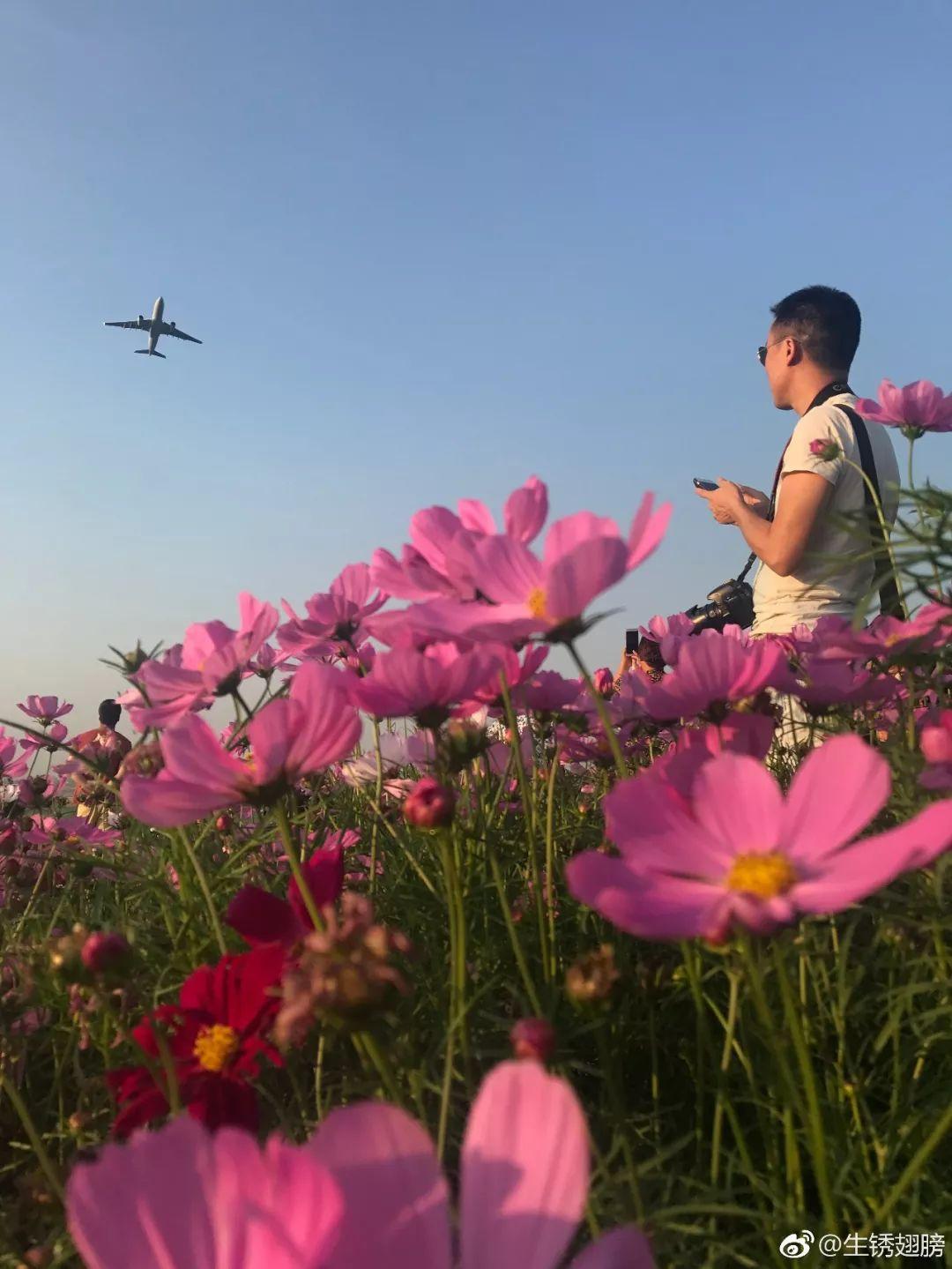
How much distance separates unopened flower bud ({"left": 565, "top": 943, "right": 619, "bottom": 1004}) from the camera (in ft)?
1.51

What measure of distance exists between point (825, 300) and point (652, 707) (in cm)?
189

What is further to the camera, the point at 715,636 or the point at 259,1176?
the point at 715,636

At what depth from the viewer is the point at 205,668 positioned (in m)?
Result: 0.72

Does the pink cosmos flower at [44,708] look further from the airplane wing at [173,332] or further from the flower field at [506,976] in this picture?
the airplane wing at [173,332]

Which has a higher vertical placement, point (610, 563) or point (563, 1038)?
point (610, 563)

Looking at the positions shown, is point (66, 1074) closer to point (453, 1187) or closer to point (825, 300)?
point (453, 1187)

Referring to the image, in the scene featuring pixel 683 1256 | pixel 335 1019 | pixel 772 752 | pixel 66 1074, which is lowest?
pixel 66 1074

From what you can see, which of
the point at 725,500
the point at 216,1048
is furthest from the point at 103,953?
the point at 725,500

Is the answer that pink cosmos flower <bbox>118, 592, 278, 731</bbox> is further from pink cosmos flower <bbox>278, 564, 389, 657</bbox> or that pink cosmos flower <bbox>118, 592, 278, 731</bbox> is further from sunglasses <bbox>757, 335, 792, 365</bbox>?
sunglasses <bbox>757, 335, 792, 365</bbox>

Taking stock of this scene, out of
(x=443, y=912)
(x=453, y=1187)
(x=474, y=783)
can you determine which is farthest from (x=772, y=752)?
(x=453, y=1187)

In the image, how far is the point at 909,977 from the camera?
67cm

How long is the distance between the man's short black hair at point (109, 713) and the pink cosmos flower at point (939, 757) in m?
1.29

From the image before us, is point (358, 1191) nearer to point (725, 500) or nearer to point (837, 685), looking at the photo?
point (837, 685)

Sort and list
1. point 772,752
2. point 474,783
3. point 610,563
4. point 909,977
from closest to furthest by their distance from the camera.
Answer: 1. point 610,563
2. point 909,977
3. point 474,783
4. point 772,752
